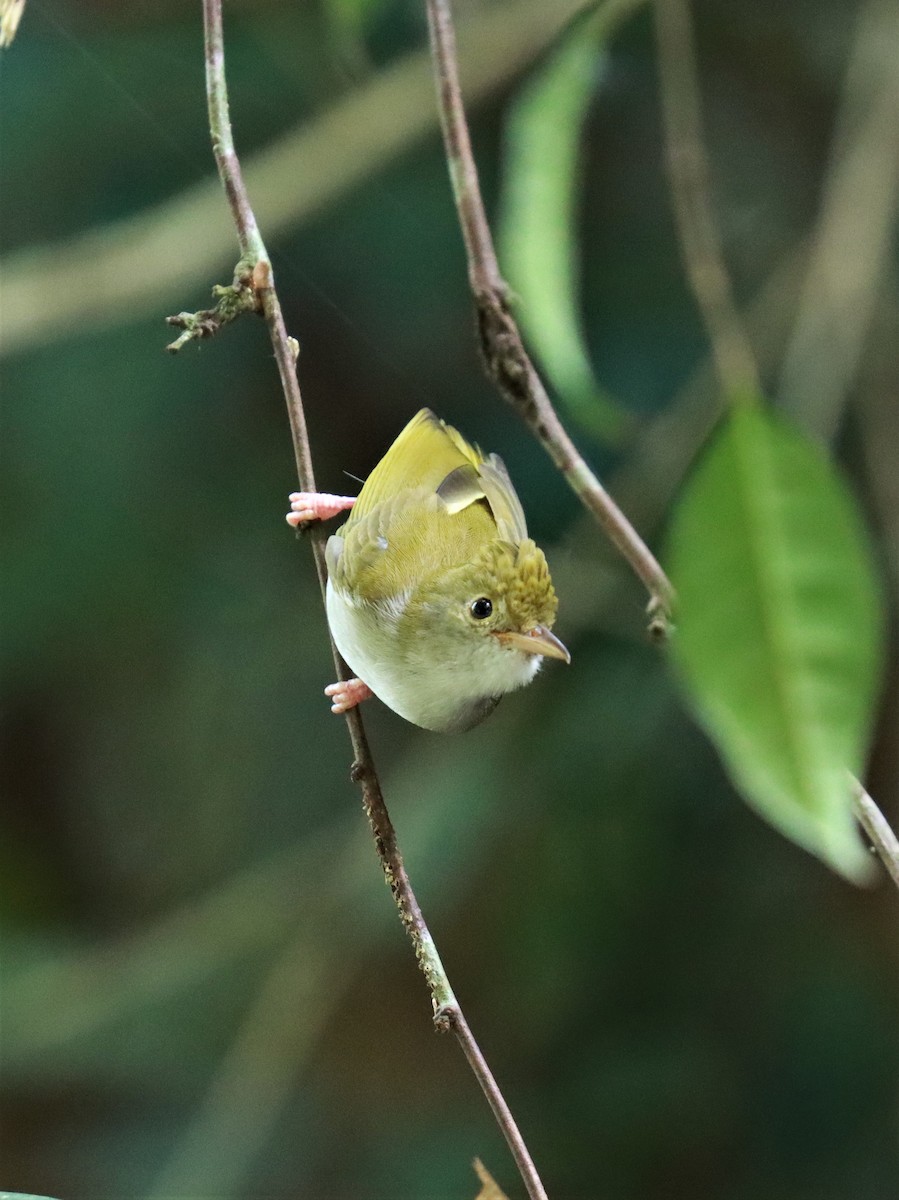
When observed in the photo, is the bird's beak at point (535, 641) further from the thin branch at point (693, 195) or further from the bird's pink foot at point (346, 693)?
the thin branch at point (693, 195)

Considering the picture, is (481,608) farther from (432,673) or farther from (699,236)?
(699,236)

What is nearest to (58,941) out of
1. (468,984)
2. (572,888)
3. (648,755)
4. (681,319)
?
(468,984)

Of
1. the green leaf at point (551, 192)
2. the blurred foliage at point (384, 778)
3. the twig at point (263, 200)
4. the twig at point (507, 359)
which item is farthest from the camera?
the blurred foliage at point (384, 778)

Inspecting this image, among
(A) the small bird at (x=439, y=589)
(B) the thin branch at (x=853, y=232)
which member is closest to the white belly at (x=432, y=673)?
(A) the small bird at (x=439, y=589)

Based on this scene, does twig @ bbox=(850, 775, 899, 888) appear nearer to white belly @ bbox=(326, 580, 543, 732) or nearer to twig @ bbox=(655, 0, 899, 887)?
twig @ bbox=(655, 0, 899, 887)

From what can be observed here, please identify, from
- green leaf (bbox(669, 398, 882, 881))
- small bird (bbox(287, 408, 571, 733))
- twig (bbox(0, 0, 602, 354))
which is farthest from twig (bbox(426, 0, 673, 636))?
twig (bbox(0, 0, 602, 354))

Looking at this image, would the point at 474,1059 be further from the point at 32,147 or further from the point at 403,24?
the point at 32,147

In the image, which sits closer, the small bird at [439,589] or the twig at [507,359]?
the twig at [507,359]
